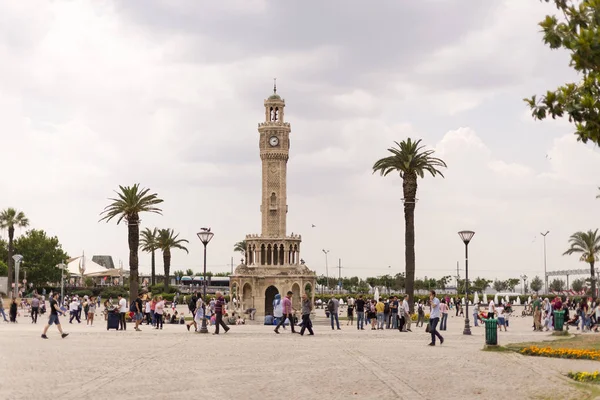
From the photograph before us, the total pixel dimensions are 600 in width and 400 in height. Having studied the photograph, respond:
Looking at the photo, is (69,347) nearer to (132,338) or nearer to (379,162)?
(132,338)

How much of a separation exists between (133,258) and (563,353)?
4190 centimetres

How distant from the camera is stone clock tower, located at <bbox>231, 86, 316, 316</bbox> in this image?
85.7 metres

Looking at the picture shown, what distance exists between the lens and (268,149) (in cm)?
9000

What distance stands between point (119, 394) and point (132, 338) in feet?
49.2

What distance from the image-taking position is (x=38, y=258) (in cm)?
11619

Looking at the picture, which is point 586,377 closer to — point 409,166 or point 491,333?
point 491,333

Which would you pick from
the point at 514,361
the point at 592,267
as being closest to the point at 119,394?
the point at 514,361

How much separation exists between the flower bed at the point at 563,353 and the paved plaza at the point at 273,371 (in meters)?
0.75

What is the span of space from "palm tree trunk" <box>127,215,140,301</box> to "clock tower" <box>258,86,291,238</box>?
29113 millimetres

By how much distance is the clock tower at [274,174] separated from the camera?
88.9 meters

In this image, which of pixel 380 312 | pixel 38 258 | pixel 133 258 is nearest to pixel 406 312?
pixel 380 312

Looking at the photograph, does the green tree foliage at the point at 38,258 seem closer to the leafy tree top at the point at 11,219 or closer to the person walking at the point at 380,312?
the leafy tree top at the point at 11,219

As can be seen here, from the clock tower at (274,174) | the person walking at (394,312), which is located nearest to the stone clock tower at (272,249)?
the clock tower at (274,174)

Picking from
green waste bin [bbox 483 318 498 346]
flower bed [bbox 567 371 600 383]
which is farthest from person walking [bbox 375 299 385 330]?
flower bed [bbox 567 371 600 383]
